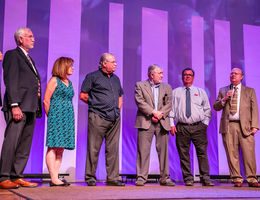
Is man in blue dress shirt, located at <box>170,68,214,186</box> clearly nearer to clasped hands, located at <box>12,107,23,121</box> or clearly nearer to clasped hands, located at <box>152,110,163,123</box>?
clasped hands, located at <box>152,110,163,123</box>

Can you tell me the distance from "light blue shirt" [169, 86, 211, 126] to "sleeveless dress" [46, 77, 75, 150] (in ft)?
4.76

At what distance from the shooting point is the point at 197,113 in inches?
171

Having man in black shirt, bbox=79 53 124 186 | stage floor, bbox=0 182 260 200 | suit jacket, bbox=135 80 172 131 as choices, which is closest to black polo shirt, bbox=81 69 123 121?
man in black shirt, bbox=79 53 124 186

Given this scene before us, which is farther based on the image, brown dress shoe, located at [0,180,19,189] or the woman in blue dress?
the woman in blue dress

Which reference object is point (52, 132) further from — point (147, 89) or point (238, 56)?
point (238, 56)

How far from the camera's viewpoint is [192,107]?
436cm

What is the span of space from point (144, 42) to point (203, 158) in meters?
2.15

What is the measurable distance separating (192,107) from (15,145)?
2.30 m

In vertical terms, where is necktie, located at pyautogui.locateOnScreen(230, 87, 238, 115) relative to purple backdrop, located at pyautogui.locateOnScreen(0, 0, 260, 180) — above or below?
below

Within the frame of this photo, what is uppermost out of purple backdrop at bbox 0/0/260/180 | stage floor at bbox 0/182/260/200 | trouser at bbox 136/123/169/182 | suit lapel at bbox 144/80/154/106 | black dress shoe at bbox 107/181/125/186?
purple backdrop at bbox 0/0/260/180

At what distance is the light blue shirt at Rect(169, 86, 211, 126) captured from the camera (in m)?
4.33

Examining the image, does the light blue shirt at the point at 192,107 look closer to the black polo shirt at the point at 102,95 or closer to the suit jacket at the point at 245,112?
the suit jacket at the point at 245,112

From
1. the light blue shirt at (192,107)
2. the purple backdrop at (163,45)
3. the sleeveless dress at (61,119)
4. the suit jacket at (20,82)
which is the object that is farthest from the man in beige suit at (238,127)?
the suit jacket at (20,82)

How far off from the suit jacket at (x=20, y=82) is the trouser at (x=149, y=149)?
1414 mm
